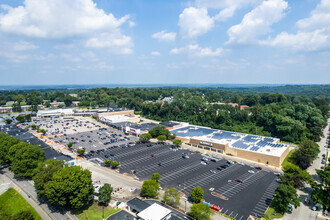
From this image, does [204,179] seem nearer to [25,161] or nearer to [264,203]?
[264,203]

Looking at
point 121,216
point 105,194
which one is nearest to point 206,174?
point 121,216

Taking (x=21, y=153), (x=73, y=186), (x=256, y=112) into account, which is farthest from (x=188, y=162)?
(x=256, y=112)

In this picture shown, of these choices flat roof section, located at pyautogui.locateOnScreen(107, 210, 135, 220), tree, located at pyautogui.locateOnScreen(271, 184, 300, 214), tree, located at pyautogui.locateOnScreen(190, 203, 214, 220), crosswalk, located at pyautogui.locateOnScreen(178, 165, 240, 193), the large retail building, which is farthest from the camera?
the large retail building

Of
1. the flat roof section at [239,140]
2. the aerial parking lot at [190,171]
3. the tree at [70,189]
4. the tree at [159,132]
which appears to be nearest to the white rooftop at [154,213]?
the aerial parking lot at [190,171]

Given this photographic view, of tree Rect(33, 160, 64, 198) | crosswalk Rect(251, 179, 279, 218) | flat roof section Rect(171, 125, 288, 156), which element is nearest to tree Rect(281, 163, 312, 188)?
crosswalk Rect(251, 179, 279, 218)

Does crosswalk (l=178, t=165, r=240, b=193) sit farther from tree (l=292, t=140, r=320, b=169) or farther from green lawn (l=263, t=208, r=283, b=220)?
tree (l=292, t=140, r=320, b=169)

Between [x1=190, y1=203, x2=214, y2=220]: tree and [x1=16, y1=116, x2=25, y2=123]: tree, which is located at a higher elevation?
[x1=16, y1=116, x2=25, y2=123]: tree

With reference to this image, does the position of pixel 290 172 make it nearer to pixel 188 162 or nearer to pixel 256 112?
pixel 188 162
